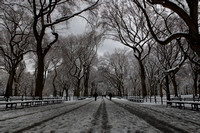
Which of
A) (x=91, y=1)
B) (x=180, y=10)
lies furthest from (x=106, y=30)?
(x=180, y=10)

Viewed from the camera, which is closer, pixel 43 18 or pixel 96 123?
pixel 96 123

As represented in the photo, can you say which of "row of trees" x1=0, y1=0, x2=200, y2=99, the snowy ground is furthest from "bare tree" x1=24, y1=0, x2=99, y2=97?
the snowy ground

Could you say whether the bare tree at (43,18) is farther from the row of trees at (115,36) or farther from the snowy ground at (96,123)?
the snowy ground at (96,123)

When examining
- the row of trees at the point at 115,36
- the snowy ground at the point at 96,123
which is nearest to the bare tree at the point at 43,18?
the row of trees at the point at 115,36

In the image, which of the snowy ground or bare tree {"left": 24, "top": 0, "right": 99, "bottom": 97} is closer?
the snowy ground

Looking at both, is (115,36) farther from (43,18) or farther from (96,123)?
(96,123)

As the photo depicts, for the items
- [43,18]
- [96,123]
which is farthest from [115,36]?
[96,123]

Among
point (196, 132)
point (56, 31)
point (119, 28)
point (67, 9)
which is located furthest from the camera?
point (119, 28)

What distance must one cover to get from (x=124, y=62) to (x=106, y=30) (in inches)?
795

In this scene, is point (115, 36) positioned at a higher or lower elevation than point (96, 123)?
higher

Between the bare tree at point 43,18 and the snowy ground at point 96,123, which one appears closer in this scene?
the snowy ground at point 96,123

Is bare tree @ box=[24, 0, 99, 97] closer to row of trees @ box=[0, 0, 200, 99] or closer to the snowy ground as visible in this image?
row of trees @ box=[0, 0, 200, 99]

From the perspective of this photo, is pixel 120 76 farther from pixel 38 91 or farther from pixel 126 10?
pixel 38 91

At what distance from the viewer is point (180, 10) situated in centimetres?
821
